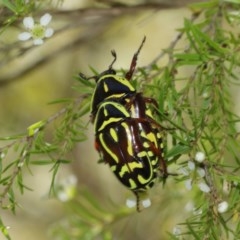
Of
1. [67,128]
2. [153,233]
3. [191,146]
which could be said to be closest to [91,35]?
[153,233]

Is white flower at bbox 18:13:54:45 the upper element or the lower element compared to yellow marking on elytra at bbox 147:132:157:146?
upper

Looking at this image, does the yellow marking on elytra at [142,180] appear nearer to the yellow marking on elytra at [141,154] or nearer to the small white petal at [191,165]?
the yellow marking on elytra at [141,154]

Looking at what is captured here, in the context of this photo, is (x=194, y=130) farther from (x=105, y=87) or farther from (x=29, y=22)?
(x=29, y=22)

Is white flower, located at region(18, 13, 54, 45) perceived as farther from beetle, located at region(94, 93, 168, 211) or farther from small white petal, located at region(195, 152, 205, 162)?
small white petal, located at region(195, 152, 205, 162)

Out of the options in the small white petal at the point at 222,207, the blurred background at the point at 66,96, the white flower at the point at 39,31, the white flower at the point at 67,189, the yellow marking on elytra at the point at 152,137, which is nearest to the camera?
the small white petal at the point at 222,207

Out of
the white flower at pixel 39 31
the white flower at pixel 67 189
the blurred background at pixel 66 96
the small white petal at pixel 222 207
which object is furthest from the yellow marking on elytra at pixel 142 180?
the blurred background at pixel 66 96

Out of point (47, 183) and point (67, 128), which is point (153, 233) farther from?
point (67, 128)

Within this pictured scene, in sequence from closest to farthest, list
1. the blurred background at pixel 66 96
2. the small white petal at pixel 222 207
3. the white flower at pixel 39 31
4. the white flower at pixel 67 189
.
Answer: the small white petal at pixel 222 207
the white flower at pixel 39 31
the white flower at pixel 67 189
the blurred background at pixel 66 96

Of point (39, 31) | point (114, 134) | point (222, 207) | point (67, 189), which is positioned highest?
point (39, 31)

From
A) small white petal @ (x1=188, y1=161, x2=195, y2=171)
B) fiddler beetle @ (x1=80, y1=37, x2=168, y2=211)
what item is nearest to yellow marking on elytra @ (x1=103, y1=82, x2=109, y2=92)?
fiddler beetle @ (x1=80, y1=37, x2=168, y2=211)

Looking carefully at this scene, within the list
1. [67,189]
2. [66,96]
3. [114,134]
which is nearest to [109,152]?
[114,134]

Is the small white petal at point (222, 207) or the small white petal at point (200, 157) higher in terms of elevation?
the small white petal at point (200, 157)
